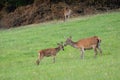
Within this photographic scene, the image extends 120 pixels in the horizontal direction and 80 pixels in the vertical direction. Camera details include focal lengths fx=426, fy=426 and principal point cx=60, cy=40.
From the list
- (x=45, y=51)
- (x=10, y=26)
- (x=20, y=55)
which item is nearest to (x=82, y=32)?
(x=20, y=55)

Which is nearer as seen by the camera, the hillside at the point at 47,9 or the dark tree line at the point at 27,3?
the hillside at the point at 47,9

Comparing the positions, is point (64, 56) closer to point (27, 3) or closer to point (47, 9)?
point (47, 9)

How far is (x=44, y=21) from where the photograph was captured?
43.2m

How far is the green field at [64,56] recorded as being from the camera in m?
15.6

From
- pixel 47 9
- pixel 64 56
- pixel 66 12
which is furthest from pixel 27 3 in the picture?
pixel 64 56

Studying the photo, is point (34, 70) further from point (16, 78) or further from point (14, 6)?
point (14, 6)

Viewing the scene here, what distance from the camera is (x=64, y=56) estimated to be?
2181 cm

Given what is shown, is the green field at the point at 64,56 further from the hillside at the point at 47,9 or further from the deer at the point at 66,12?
the hillside at the point at 47,9

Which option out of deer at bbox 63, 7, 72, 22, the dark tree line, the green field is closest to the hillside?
the dark tree line

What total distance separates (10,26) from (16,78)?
93.2 feet

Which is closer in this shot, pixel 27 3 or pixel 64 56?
pixel 64 56

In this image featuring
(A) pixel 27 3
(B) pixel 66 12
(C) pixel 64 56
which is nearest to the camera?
(C) pixel 64 56

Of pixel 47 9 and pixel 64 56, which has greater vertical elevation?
pixel 64 56

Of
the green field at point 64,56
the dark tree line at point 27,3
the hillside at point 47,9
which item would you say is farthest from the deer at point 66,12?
the green field at point 64,56
